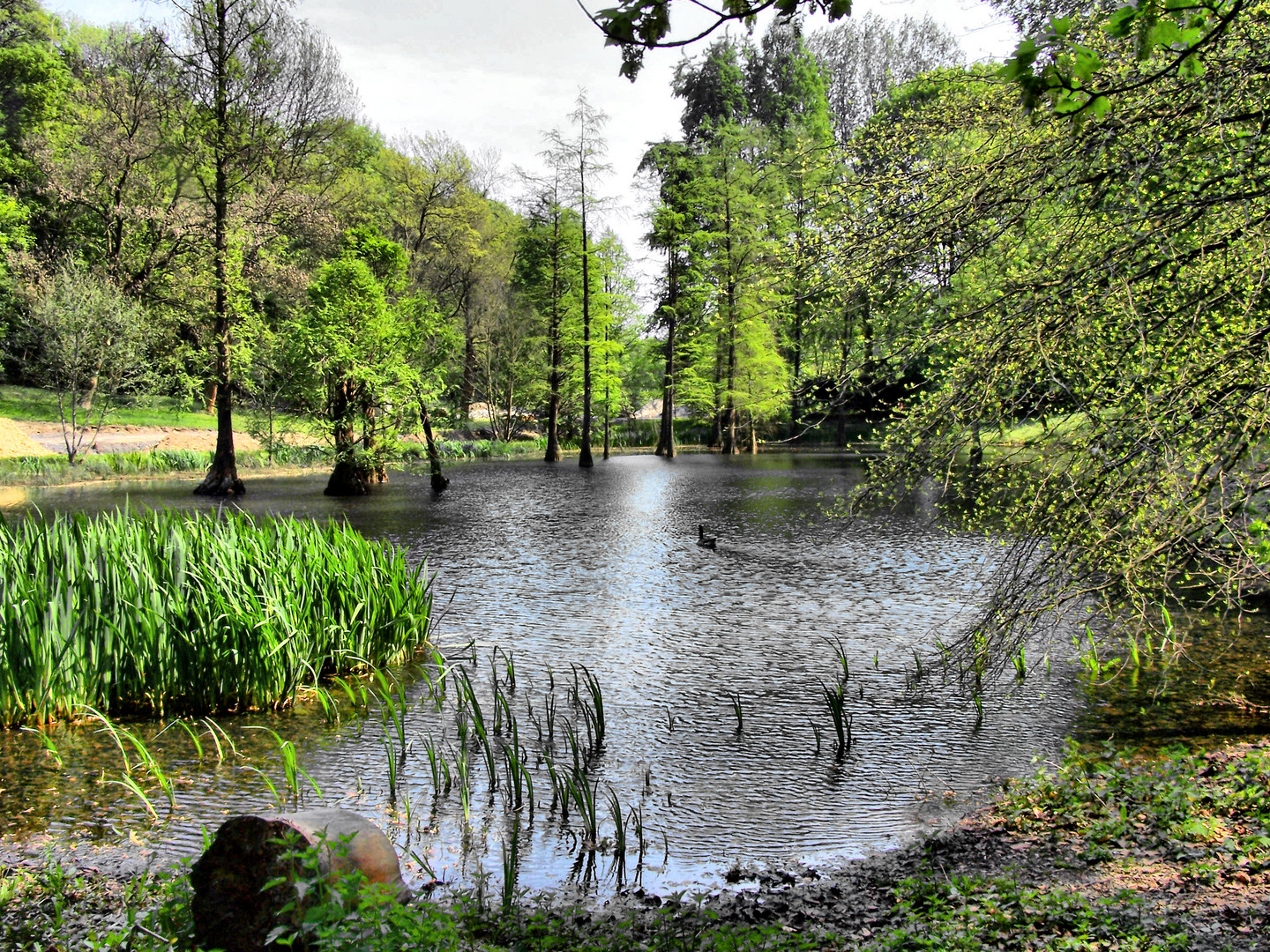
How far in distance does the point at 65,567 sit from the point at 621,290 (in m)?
46.1

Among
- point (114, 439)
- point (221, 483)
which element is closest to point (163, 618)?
point (221, 483)

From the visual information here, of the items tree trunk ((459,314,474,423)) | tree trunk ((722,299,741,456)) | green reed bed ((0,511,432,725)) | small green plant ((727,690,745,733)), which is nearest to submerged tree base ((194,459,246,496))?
green reed bed ((0,511,432,725))

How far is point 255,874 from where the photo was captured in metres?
3.15

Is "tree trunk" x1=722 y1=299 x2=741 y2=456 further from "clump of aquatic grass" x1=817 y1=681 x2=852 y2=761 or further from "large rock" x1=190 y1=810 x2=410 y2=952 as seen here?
"large rock" x1=190 y1=810 x2=410 y2=952

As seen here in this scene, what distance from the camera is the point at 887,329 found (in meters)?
4.94

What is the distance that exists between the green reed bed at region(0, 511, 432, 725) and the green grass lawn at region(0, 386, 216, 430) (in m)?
27.6

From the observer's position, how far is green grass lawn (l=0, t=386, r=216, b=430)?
1201 inches

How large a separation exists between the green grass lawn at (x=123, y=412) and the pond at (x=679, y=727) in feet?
76.0

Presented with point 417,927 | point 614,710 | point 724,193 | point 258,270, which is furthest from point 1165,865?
point 724,193

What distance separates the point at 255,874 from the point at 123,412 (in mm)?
35820

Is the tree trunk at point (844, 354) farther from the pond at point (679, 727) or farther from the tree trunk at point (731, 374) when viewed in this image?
the tree trunk at point (731, 374)

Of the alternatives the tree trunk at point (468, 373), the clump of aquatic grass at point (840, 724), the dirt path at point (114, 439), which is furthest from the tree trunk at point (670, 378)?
the clump of aquatic grass at point (840, 724)

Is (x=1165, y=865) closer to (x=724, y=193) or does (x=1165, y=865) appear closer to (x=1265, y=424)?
(x=1265, y=424)

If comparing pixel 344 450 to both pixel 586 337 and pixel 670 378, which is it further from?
pixel 670 378
